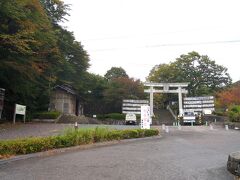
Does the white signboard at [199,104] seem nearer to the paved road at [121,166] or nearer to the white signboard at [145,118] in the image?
the white signboard at [145,118]

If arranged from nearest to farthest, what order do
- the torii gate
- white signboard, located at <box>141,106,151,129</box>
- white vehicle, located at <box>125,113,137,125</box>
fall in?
white signboard, located at <box>141,106,151,129</box>
white vehicle, located at <box>125,113,137,125</box>
the torii gate

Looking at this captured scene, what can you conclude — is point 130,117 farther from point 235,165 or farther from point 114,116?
point 235,165

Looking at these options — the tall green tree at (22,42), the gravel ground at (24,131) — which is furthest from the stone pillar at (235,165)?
the tall green tree at (22,42)

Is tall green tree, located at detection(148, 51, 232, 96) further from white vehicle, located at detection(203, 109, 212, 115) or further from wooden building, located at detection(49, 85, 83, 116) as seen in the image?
wooden building, located at detection(49, 85, 83, 116)

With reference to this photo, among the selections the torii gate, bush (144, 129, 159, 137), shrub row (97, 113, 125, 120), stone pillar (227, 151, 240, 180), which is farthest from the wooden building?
stone pillar (227, 151, 240, 180)

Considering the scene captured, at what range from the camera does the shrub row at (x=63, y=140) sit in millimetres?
11836

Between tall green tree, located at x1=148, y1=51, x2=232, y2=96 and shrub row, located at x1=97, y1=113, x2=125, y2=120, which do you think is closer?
shrub row, located at x1=97, y1=113, x2=125, y2=120

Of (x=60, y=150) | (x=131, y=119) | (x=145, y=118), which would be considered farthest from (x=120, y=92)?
(x=60, y=150)

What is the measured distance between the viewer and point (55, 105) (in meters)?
46.7

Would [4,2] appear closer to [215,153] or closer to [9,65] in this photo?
[9,65]

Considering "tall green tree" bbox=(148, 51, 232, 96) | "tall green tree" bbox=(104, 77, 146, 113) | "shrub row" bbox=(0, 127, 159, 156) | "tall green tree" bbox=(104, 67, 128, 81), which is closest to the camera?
"shrub row" bbox=(0, 127, 159, 156)

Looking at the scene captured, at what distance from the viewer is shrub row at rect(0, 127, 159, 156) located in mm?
11836

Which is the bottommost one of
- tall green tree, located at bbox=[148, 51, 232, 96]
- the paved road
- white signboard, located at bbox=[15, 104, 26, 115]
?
the paved road

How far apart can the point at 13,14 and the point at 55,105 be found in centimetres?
2640
